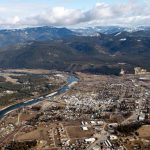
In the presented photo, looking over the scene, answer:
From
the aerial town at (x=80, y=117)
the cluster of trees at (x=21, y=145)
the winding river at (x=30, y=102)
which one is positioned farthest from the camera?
the winding river at (x=30, y=102)

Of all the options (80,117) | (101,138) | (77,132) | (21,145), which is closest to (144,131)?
(101,138)

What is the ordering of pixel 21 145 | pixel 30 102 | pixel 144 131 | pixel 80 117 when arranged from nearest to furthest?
1. pixel 21 145
2. pixel 144 131
3. pixel 80 117
4. pixel 30 102

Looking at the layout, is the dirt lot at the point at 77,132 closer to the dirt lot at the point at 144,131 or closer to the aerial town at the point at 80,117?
the aerial town at the point at 80,117

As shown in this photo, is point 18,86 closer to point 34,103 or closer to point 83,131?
point 34,103

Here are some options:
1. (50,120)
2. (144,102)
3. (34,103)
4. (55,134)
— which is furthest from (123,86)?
(55,134)

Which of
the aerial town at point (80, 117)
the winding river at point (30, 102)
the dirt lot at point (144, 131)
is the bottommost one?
the winding river at point (30, 102)

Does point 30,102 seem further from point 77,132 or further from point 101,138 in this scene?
point 101,138

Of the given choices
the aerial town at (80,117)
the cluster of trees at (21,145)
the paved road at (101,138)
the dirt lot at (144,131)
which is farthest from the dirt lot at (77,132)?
the dirt lot at (144,131)

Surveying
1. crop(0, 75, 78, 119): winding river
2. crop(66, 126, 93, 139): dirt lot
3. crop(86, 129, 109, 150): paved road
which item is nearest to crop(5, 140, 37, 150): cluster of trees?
crop(66, 126, 93, 139): dirt lot
